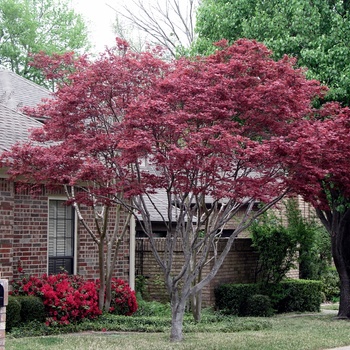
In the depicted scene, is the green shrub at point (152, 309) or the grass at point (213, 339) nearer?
the grass at point (213, 339)

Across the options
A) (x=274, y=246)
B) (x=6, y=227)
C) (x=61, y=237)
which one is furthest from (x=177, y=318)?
(x=274, y=246)

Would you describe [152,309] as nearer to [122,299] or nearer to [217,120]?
[122,299]

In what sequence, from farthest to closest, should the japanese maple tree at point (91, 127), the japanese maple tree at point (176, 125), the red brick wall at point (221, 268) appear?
the red brick wall at point (221, 268) → the japanese maple tree at point (91, 127) → the japanese maple tree at point (176, 125)

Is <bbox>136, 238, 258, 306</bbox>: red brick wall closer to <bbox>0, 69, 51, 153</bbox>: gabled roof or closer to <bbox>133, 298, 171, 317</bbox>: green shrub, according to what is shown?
<bbox>133, 298, 171, 317</bbox>: green shrub

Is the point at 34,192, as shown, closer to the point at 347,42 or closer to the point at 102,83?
the point at 102,83

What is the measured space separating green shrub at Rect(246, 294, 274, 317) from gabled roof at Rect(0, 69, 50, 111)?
26.4 feet

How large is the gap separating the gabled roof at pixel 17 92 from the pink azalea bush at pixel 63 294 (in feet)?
16.6

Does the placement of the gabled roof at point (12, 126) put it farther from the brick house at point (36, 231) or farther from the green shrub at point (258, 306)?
the green shrub at point (258, 306)

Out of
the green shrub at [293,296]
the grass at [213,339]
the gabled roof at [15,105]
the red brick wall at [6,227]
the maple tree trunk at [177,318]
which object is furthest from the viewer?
the green shrub at [293,296]

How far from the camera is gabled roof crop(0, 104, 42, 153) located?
16.6 m

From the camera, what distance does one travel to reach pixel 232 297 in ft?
69.5

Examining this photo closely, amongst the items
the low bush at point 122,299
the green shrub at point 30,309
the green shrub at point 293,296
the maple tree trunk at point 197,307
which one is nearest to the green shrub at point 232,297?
the green shrub at point 293,296

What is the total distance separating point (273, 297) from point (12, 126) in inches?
371

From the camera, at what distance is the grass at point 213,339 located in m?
12.9
